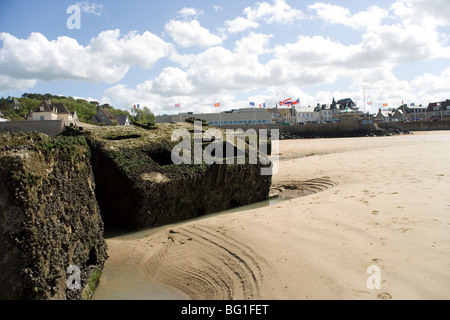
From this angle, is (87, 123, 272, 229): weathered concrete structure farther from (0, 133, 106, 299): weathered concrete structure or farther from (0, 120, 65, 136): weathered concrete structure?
(0, 120, 65, 136): weathered concrete structure

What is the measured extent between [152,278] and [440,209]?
5363 millimetres

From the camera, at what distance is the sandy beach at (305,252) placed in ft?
13.9

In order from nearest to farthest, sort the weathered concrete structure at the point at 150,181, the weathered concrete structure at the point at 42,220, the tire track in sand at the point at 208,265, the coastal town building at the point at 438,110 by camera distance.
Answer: the weathered concrete structure at the point at 42,220
the tire track in sand at the point at 208,265
the weathered concrete structure at the point at 150,181
the coastal town building at the point at 438,110

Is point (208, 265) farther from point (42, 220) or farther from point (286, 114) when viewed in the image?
point (286, 114)

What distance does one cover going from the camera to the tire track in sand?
4.70 m

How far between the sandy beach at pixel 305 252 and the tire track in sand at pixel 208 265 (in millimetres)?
18

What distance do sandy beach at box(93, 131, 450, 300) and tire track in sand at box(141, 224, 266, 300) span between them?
0.06 feet

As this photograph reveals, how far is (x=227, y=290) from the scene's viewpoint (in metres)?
4.67

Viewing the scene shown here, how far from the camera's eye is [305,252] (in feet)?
17.0

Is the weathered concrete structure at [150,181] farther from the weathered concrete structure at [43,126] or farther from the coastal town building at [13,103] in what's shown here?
the coastal town building at [13,103]

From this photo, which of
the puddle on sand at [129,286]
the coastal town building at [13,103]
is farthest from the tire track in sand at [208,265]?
the coastal town building at [13,103]

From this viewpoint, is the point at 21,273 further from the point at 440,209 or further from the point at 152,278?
the point at 440,209

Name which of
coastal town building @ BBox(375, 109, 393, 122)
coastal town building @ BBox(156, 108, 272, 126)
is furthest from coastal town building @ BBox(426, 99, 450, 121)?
coastal town building @ BBox(156, 108, 272, 126)
